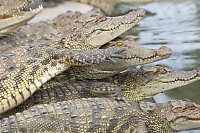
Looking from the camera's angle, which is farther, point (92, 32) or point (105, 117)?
point (92, 32)

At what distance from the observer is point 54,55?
254 cm

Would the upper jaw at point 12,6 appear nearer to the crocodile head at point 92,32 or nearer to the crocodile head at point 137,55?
the crocodile head at point 92,32

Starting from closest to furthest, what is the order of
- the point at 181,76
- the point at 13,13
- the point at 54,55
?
the point at 54,55, the point at 181,76, the point at 13,13

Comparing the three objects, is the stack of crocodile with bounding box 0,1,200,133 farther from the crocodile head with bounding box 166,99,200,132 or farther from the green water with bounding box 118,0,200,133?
the green water with bounding box 118,0,200,133

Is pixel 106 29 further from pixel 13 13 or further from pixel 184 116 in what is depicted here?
pixel 13 13

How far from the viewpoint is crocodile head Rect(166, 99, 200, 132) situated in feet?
7.43

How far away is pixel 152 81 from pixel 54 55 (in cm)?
102

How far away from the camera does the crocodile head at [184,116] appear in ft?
7.43

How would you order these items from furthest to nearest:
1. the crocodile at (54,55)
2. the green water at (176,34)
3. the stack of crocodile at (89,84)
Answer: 1. the green water at (176,34)
2. the crocodile at (54,55)
3. the stack of crocodile at (89,84)

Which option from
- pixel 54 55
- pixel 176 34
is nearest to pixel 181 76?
pixel 54 55

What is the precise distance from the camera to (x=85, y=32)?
2.68 meters

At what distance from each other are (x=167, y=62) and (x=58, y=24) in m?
1.86

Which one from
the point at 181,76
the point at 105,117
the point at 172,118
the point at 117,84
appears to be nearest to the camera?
the point at 105,117

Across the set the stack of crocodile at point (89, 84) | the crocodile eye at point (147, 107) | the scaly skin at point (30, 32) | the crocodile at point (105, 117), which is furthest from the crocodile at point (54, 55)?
the scaly skin at point (30, 32)
